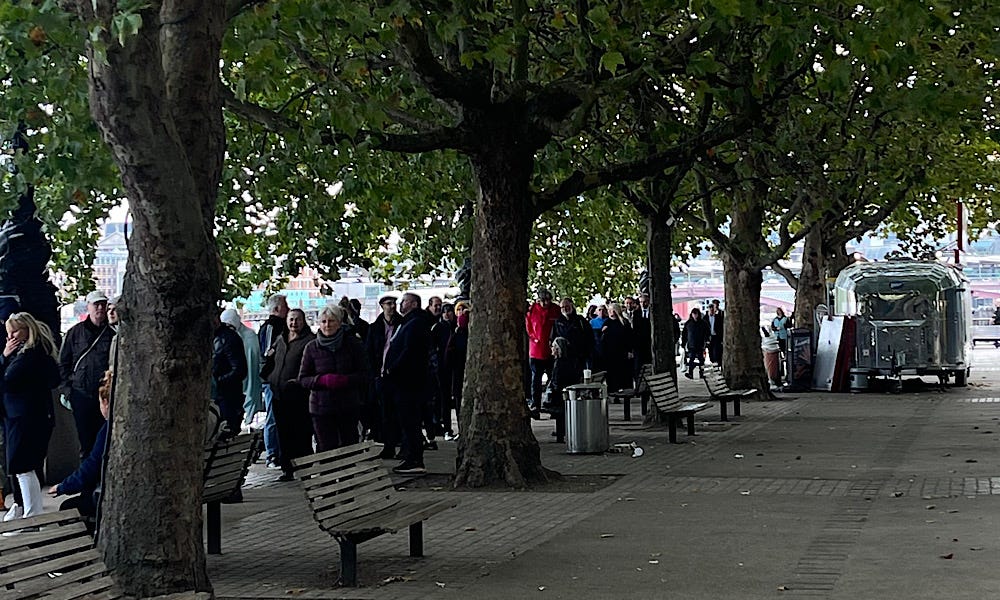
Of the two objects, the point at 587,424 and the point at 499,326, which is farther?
the point at 587,424

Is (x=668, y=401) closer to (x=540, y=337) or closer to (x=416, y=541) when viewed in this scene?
(x=540, y=337)

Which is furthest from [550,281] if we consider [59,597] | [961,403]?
[59,597]

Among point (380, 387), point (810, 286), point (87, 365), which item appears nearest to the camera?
point (87, 365)

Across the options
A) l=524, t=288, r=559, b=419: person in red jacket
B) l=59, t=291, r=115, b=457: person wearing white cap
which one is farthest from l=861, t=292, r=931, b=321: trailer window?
l=59, t=291, r=115, b=457: person wearing white cap

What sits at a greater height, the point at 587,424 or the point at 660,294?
the point at 660,294

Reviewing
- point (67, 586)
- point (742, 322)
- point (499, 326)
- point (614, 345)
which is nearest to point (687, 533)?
point (499, 326)

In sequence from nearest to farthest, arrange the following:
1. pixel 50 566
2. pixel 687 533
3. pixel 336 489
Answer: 1. pixel 50 566
2. pixel 336 489
3. pixel 687 533

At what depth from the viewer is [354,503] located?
10.9 metres

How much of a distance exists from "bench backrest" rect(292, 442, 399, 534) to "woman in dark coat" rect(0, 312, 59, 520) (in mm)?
3179

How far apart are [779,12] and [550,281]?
30699 millimetres

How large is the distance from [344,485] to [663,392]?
10.7 meters

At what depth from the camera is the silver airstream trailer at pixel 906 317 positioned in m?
34.1

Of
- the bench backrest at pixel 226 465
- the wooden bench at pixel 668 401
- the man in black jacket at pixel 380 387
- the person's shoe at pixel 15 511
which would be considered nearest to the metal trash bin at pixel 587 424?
the wooden bench at pixel 668 401

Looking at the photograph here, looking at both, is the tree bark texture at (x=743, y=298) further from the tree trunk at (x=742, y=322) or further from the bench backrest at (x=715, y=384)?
the bench backrest at (x=715, y=384)
